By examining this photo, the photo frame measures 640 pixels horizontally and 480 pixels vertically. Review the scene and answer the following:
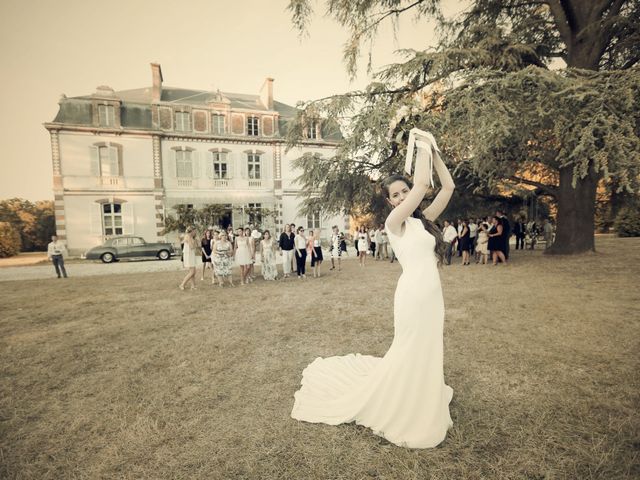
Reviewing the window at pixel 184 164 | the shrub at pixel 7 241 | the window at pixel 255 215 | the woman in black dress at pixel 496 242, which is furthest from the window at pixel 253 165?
the shrub at pixel 7 241

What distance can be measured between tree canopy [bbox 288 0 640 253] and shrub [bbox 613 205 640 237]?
13.1 metres

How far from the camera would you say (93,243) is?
22.7 metres

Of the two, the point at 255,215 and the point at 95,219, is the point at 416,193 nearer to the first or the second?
the point at 255,215

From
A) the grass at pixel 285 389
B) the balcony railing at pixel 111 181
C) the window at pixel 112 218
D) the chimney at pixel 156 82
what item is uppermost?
the chimney at pixel 156 82

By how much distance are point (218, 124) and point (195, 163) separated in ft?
12.6

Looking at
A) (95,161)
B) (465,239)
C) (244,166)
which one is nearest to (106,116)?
(95,161)

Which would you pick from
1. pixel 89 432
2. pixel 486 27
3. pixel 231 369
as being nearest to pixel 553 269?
pixel 486 27

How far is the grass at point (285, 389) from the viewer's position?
2455 millimetres

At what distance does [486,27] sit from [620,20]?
147 inches

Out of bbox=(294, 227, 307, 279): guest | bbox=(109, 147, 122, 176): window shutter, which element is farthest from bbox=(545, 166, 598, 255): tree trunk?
bbox=(109, 147, 122, 176): window shutter

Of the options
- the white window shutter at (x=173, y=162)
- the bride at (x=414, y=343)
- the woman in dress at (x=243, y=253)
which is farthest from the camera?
the white window shutter at (x=173, y=162)

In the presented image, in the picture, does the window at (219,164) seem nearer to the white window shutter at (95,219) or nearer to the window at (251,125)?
the window at (251,125)

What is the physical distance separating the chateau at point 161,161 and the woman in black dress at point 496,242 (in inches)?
392

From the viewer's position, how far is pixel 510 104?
296 inches
